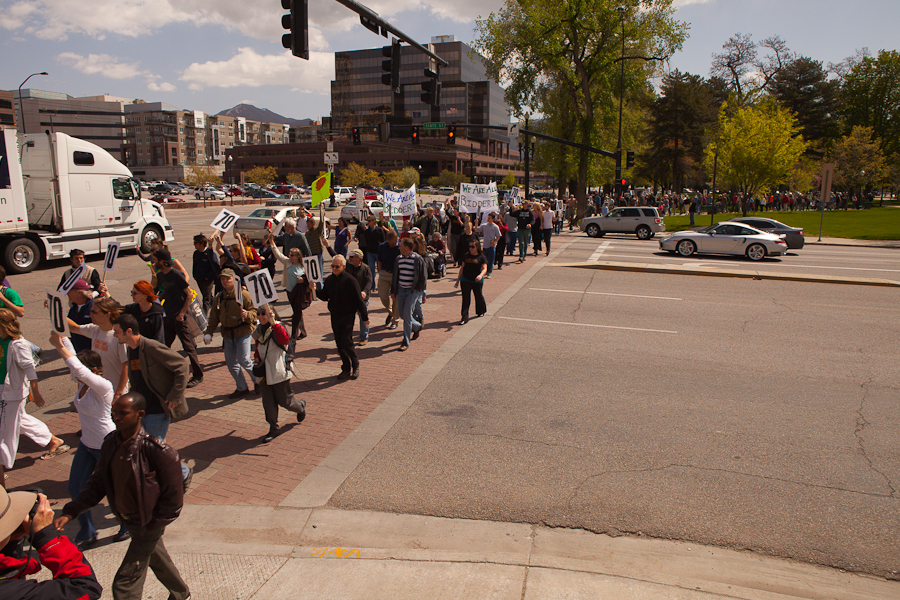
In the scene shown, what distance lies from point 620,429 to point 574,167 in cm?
4625

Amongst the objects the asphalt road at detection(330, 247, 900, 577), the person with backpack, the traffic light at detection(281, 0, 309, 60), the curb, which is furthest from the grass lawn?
the person with backpack

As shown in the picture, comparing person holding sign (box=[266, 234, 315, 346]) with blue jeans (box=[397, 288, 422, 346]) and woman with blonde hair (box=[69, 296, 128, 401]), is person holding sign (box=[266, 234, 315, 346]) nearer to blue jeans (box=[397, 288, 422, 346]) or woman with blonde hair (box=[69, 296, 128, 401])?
blue jeans (box=[397, 288, 422, 346])

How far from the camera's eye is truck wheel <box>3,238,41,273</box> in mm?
16516

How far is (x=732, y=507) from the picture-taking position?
5039mm

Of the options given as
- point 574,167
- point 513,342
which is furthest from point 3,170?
point 574,167

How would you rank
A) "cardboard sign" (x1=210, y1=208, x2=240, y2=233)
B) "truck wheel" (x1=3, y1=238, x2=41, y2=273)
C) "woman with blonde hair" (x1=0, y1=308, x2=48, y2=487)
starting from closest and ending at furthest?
"woman with blonde hair" (x1=0, y1=308, x2=48, y2=487) → "cardboard sign" (x1=210, y1=208, x2=240, y2=233) → "truck wheel" (x1=3, y1=238, x2=41, y2=273)

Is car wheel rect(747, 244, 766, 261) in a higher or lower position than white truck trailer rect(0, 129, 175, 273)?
lower

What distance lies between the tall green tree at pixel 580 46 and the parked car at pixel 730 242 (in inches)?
755

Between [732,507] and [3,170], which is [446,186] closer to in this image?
[3,170]

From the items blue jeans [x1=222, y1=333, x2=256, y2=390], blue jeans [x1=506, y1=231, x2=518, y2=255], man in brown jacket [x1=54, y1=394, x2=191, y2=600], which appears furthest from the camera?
blue jeans [x1=506, y1=231, x2=518, y2=255]

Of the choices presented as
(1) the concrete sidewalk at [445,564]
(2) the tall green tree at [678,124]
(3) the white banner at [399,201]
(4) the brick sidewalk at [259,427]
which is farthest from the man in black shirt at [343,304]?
(2) the tall green tree at [678,124]

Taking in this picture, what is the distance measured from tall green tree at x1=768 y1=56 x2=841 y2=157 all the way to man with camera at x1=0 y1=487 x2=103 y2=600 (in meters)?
78.7

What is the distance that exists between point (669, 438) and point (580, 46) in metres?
38.5

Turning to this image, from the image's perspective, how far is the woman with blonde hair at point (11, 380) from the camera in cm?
518
